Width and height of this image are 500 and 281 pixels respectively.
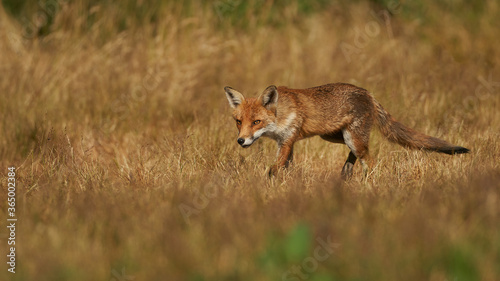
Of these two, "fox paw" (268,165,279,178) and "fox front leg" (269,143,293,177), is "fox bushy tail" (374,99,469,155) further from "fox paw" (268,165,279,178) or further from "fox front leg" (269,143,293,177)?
"fox paw" (268,165,279,178)

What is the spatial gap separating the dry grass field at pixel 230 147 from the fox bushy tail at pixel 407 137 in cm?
15

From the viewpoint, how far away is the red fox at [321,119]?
20.8ft

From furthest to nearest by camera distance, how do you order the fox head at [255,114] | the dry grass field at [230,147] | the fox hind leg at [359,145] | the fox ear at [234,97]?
the fox hind leg at [359,145]
the fox ear at [234,97]
the fox head at [255,114]
the dry grass field at [230,147]

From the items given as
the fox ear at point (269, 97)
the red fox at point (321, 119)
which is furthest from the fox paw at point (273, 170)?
the fox ear at point (269, 97)

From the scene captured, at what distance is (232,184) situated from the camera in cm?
559

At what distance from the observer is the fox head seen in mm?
6172

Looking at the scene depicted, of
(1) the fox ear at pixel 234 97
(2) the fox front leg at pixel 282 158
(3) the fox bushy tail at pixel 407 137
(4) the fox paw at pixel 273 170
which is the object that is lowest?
(4) the fox paw at pixel 273 170

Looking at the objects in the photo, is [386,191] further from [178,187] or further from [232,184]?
[178,187]

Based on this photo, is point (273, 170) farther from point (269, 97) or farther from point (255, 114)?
point (269, 97)

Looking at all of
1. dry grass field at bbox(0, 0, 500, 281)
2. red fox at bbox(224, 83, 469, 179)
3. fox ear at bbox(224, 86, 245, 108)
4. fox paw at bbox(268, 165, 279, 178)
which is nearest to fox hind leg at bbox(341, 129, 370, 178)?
red fox at bbox(224, 83, 469, 179)

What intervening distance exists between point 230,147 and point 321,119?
45.0 inches

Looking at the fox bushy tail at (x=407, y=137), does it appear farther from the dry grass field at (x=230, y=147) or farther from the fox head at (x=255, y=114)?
the fox head at (x=255, y=114)

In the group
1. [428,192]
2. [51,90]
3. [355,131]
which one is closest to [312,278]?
[428,192]

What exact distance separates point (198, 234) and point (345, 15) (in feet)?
29.6
